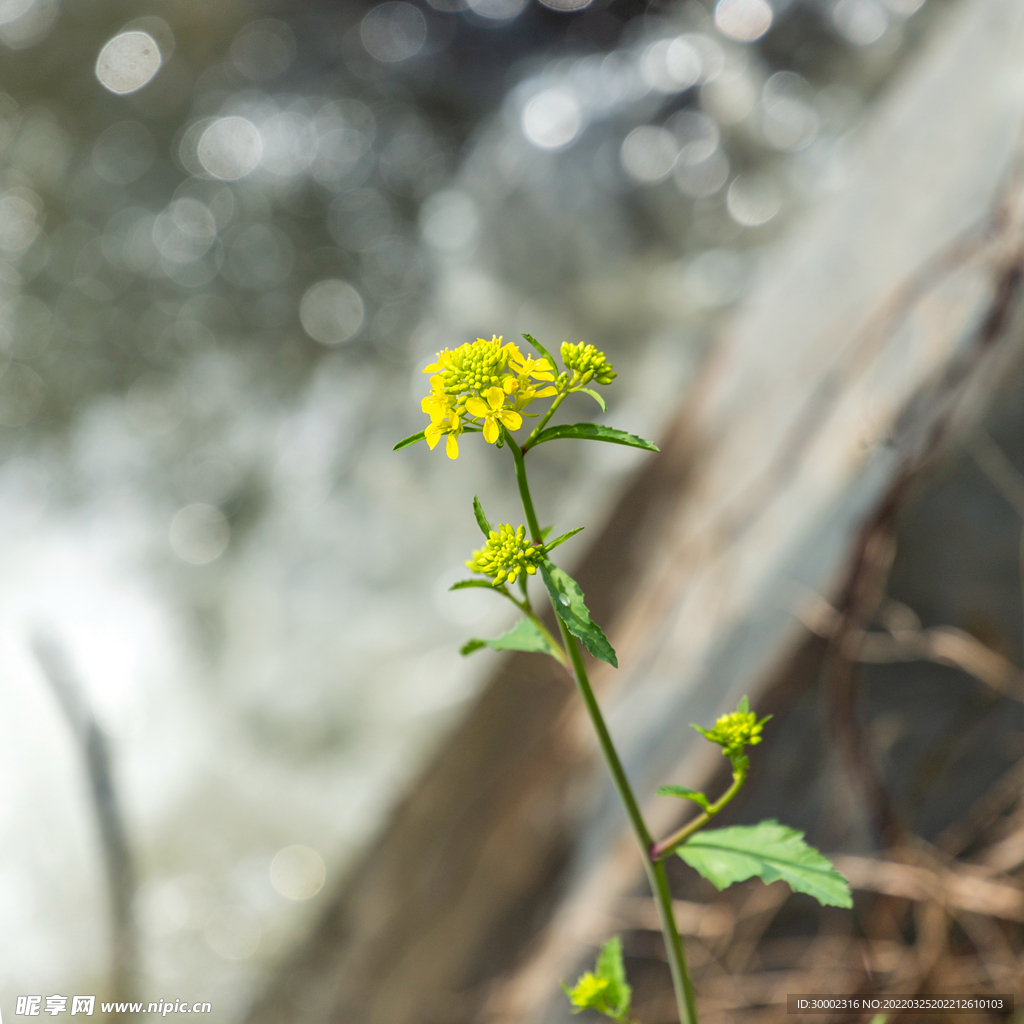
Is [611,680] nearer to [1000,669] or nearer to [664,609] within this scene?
[664,609]

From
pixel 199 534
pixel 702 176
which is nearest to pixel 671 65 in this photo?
pixel 702 176

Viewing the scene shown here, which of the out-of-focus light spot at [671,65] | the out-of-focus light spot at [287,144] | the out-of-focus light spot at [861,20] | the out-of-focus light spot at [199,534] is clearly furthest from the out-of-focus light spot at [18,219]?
the out-of-focus light spot at [861,20]

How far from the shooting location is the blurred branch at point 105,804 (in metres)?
2.09

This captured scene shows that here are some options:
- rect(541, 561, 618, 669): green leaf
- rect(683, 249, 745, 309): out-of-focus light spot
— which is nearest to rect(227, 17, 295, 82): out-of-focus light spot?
rect(683, 249, 745, 309): out-of-focus light spot

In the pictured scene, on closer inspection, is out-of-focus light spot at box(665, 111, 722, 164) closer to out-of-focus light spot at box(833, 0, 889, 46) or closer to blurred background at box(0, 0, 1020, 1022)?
blurred background at box(0, 0, 1020, 1022)

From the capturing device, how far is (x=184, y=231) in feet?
13.2

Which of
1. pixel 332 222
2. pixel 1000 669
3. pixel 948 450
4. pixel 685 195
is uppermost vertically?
pixel 332 222

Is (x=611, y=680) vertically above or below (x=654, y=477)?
below

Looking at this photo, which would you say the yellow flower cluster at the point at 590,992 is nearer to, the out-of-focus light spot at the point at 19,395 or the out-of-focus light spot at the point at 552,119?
the out-of-focus light spot at the point at 552,119

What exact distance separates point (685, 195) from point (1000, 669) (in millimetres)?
2656

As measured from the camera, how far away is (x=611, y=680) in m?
1.51

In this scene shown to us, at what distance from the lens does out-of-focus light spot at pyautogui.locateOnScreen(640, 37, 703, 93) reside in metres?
3.49

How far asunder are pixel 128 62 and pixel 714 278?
3796 millimetres

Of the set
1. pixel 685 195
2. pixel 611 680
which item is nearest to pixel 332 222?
pixel 685 195
